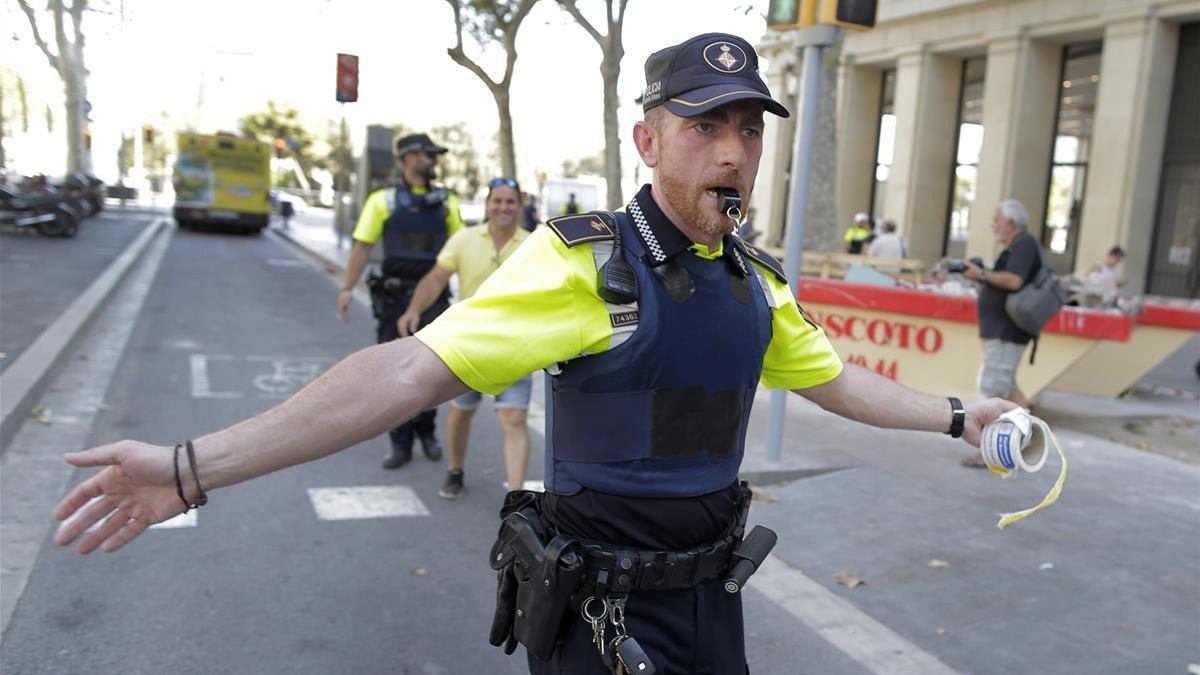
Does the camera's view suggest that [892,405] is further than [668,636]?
Yes

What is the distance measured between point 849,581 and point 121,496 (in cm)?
364

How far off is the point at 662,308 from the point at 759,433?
566cm

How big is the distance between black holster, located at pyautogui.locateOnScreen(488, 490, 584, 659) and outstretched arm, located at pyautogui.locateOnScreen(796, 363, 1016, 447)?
2.55ft

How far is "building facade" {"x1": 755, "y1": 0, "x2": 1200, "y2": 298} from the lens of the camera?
712 inches

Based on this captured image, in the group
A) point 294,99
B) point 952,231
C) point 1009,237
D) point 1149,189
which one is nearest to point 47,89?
point 294,99

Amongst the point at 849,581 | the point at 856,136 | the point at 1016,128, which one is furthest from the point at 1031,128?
the point at 849,581

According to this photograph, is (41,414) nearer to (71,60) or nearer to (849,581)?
(849,581)

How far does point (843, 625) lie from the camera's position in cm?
412

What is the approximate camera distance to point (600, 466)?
190 cm

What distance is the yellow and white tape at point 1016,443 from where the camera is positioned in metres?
2.15

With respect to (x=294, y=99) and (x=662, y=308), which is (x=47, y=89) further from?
(x=662, y=308)

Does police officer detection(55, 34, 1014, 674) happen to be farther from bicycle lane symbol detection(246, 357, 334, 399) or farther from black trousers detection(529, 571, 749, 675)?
bicycle lane symbol detection(246, 357, 334, 399)

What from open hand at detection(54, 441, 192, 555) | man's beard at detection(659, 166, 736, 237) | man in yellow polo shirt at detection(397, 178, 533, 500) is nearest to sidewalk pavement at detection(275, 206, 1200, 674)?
man in yellow polo shirt at detection(397, 178, 533, 500)

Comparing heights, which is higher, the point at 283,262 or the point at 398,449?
the point at 398,449
